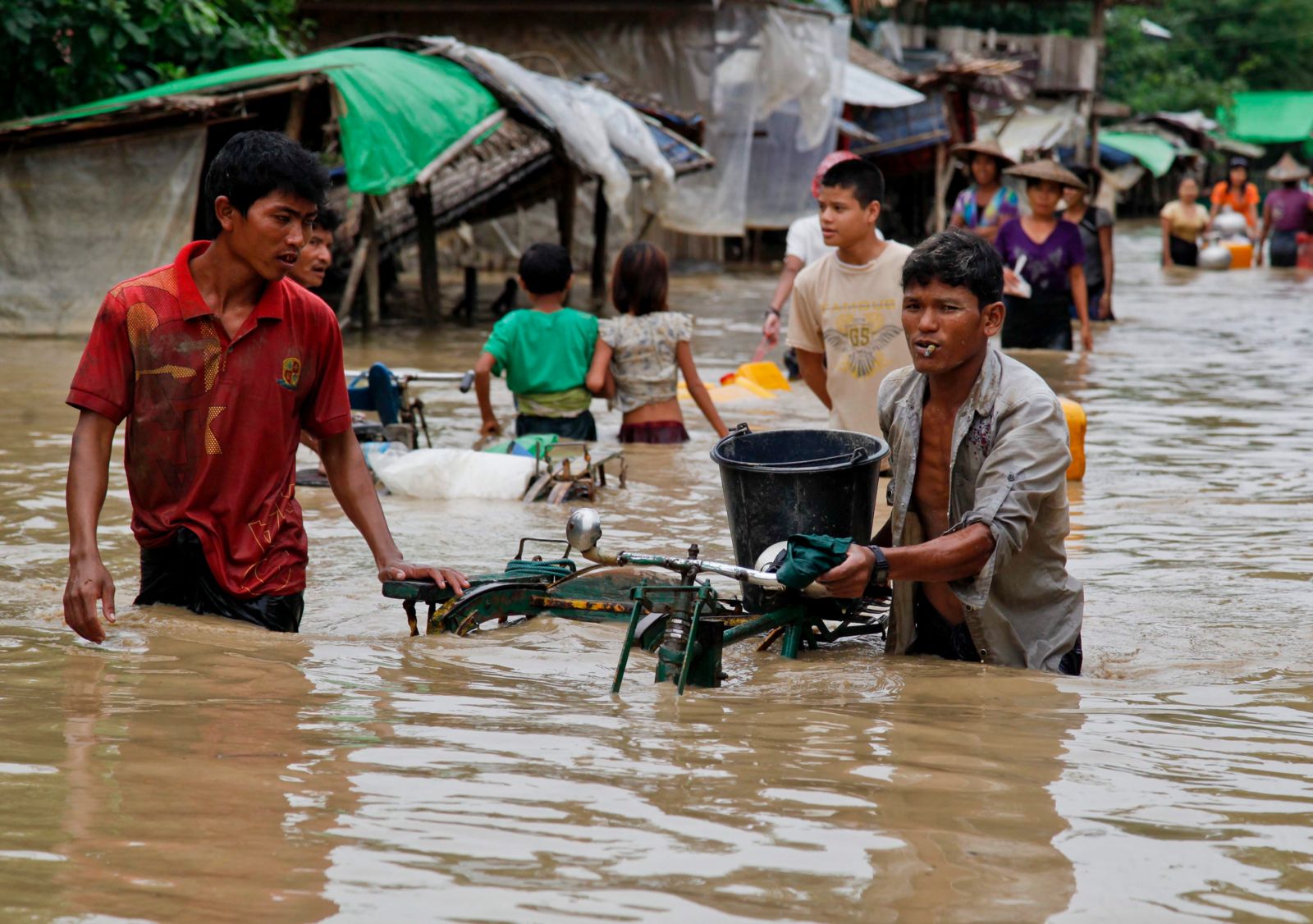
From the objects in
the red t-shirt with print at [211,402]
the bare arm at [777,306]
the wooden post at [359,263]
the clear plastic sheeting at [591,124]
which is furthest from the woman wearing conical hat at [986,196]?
the red t-shirt with print at [211,402]

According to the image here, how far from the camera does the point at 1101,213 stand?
Result: 1383 centimetres

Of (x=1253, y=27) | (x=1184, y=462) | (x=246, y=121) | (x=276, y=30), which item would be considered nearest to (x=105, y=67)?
(x=246, y=121)

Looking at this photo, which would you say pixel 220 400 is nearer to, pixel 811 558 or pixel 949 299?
pixel 811 558

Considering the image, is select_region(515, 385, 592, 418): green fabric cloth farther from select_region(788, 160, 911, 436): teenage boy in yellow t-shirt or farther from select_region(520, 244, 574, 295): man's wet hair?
select_region(788, 160, 911, 436): teenage boy in yellow t-shirt

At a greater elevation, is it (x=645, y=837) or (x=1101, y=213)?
(x=1101, y=213)

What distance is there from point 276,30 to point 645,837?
52.2 feet

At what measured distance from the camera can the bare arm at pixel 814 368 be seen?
6484 millimetres

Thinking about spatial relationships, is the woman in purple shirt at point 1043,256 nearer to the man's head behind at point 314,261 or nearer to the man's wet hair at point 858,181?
the man's wet hair at point 858,181

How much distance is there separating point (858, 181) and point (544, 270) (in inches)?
84.9

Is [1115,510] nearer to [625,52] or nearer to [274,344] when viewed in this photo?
[274,344]

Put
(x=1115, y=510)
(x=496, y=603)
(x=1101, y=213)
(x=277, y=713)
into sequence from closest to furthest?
(x=277, y=713), (x=496, y=603), (x=1115, y=510), (x=1101, y=213)

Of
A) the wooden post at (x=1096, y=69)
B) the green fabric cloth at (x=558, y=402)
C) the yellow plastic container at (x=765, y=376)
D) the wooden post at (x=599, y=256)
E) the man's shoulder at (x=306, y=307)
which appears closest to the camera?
the man's shoulder at (x=306, y=307)

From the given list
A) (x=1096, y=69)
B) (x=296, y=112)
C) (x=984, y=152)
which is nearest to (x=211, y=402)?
(x=984, y=152)

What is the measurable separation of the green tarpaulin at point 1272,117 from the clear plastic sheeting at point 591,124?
32.2 meters
